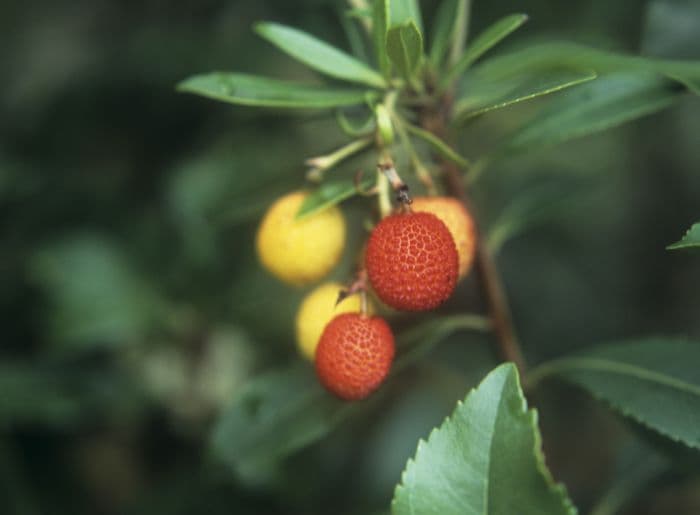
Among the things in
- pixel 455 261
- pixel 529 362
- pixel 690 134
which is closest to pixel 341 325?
pixel 455 261

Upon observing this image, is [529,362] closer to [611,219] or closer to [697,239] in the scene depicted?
[611,219]

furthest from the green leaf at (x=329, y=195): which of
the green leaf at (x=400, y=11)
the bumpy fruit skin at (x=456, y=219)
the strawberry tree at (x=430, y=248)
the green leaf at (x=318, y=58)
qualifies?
the green leaf at (x=400, y=11)

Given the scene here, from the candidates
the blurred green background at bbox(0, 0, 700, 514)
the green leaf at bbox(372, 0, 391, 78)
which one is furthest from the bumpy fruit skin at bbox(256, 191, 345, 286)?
the blurred green background at bbox(0, 0, 700, 514)

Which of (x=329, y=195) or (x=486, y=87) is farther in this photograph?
(x=486, y=87)

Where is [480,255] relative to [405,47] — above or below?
below

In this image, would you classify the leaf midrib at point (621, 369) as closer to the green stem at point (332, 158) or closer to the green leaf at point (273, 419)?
the green leaf at point (273, 419)

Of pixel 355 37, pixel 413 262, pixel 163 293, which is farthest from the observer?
pixel 163 293

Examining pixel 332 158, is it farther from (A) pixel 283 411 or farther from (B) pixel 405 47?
(A) pixel 283 411

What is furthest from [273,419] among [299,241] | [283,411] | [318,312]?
[299,241]
